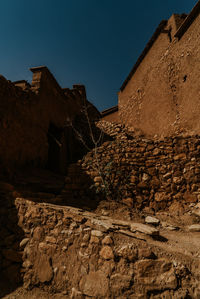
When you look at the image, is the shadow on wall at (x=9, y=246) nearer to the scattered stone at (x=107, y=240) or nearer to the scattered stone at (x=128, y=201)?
the scattered stone at (x=107, y=240)

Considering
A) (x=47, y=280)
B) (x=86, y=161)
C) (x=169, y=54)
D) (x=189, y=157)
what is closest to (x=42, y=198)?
(x=86, y=161)

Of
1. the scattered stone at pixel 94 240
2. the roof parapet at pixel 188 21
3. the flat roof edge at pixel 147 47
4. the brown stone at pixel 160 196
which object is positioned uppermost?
the flat roof edge at pixel 147 47

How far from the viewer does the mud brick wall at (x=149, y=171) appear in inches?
159

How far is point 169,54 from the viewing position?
6.77 meters

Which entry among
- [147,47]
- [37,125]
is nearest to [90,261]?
[37,125]

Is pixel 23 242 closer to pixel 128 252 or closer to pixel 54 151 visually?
pixel 128 252

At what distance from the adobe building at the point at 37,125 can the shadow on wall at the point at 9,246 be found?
179cm

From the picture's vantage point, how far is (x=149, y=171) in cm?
439

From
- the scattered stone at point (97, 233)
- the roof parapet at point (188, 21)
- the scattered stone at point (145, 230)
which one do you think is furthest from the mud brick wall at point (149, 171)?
the roof parapet at point (188, 21)

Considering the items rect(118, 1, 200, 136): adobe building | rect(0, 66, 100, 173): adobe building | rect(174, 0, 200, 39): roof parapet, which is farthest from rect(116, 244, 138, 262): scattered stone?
rect(174, 0, 200, 39): roof parapet

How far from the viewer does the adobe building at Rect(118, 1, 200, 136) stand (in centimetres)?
540

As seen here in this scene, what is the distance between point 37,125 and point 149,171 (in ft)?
14.5

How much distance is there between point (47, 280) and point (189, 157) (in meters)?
4.10

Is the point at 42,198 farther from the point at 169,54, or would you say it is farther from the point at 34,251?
the point at 169,54
